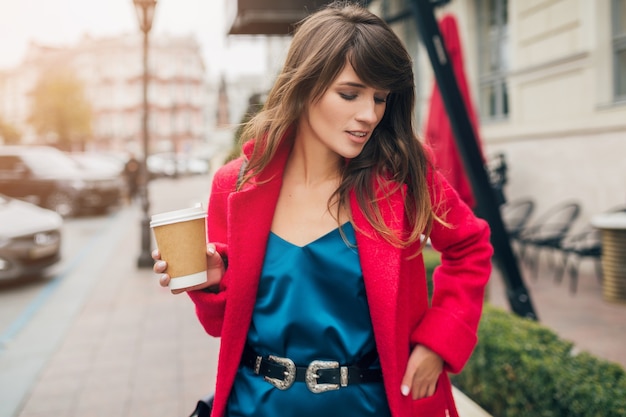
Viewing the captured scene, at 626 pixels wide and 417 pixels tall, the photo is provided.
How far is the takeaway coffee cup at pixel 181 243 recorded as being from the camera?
153 centimetres

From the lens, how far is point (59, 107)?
164 ft

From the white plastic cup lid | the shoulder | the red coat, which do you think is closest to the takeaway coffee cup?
the white plastic cup lid

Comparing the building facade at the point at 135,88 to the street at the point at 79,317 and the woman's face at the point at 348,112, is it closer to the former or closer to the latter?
the street at the point at 79,317

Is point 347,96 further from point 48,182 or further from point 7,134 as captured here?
point 7,134

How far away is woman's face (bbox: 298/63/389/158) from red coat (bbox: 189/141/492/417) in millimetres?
173

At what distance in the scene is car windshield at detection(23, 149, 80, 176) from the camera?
1686cm

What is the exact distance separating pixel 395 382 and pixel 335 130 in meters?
0.69

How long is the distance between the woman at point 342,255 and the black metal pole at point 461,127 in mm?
1754

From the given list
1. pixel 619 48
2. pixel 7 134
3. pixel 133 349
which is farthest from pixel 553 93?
pixel 7 134

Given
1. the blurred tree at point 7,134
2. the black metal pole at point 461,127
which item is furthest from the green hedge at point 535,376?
the blurred tree at point 7,134

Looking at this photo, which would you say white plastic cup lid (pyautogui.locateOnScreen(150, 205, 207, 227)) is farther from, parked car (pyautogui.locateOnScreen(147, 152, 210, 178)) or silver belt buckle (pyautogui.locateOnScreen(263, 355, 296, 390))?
parked car (pyautogui.locateOnScreen(147, 152, 210, 178))

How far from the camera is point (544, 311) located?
5.91 m

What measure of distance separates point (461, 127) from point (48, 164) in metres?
16.2

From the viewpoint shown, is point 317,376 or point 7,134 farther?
point 7,134
